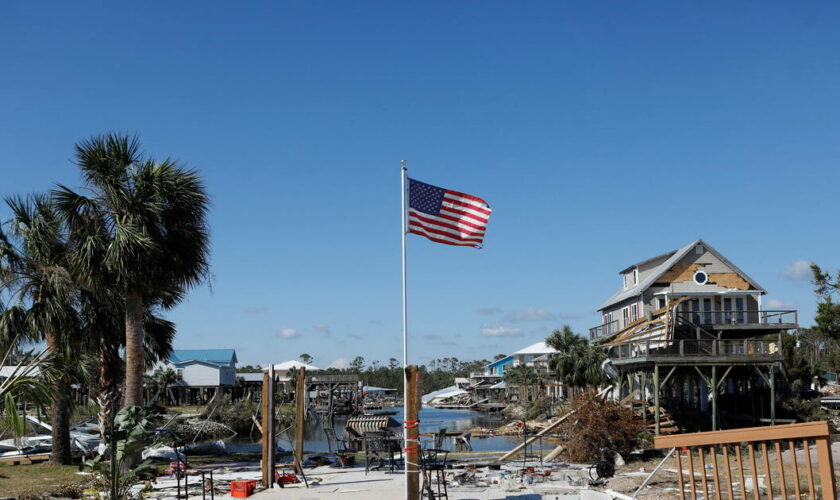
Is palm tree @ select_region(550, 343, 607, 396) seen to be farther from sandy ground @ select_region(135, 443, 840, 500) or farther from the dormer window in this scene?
sandy ground @ select_region(135, 443, 840, 500)

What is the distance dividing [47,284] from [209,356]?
7088cm

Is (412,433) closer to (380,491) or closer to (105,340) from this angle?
(380,491)

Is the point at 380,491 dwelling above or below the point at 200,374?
below

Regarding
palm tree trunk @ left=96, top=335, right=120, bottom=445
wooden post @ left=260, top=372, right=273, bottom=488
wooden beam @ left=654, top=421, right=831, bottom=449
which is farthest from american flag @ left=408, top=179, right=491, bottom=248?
palm tree trunk @ left=96, top=335, right=120, bottom=445

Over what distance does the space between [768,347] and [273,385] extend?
888 inches

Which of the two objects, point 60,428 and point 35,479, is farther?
point 60,428

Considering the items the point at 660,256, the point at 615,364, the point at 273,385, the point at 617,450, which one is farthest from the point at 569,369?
the point at 273,385

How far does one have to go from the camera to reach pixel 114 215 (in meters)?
22.7

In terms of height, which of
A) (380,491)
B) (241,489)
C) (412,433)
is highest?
(412,433)

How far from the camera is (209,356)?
91.4 meters

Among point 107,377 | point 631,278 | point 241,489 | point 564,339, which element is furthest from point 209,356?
point 241,489

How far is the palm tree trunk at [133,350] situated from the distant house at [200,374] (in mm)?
60585

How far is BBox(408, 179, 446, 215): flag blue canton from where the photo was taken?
15742 millimetres

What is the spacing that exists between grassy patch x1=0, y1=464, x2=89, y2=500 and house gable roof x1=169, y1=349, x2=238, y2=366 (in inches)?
2596
